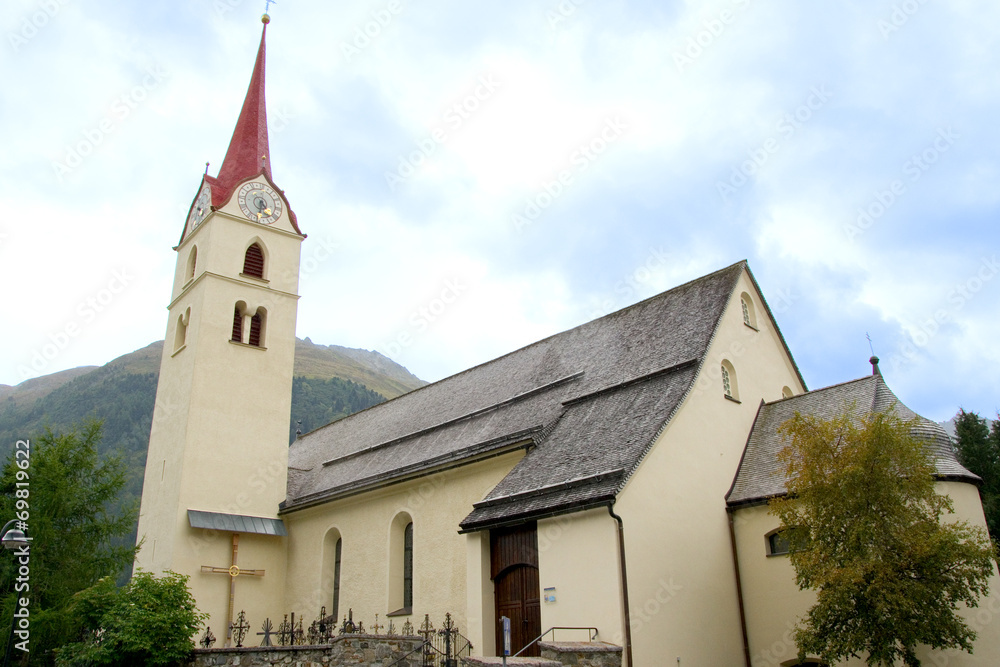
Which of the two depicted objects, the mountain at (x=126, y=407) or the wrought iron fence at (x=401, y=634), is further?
the mountain at (x=126, y=407)

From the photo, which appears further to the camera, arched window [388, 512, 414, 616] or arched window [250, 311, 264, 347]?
arched window [250, 311, 264, 347]

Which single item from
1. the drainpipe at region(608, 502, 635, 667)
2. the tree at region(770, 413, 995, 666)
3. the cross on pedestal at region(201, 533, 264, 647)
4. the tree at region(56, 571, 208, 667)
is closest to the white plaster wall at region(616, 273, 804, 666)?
the drainpipe at region(608, 502, 635, 667)

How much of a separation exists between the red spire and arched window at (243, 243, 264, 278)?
2.39 m

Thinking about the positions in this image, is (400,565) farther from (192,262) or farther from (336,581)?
(192,262)

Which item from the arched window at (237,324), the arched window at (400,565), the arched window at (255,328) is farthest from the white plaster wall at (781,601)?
the arched window at (237,324)

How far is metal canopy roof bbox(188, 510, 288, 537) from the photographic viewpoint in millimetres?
27672

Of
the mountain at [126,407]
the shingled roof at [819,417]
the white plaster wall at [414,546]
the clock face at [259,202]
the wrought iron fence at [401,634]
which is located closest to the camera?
the shingled roof at [819,417]

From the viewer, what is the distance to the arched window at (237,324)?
1244 inches

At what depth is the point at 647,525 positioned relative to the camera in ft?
58.6

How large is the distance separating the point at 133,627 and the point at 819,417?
17.3 m

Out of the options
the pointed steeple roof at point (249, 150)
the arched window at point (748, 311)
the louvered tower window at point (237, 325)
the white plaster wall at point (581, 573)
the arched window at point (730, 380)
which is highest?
the pointed steeple roof at point (249, 150)

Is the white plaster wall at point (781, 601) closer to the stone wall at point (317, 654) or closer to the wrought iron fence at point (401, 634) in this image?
the wrought iron fence at point (401, 634)

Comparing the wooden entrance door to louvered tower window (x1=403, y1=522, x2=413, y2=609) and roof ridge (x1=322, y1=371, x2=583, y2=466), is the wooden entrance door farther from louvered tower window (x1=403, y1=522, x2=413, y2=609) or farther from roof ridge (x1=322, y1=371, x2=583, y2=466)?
roof ridge (x1=322, y1=371, x2=583, y2=466)

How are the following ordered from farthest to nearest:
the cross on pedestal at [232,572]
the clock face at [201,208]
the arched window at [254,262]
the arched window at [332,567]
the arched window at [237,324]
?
the clock face at [201,208] → the arched window at [254,262] → the arched window at [237,324] → the arched window at [332,567] → the cross on pedestal at [232,572]
